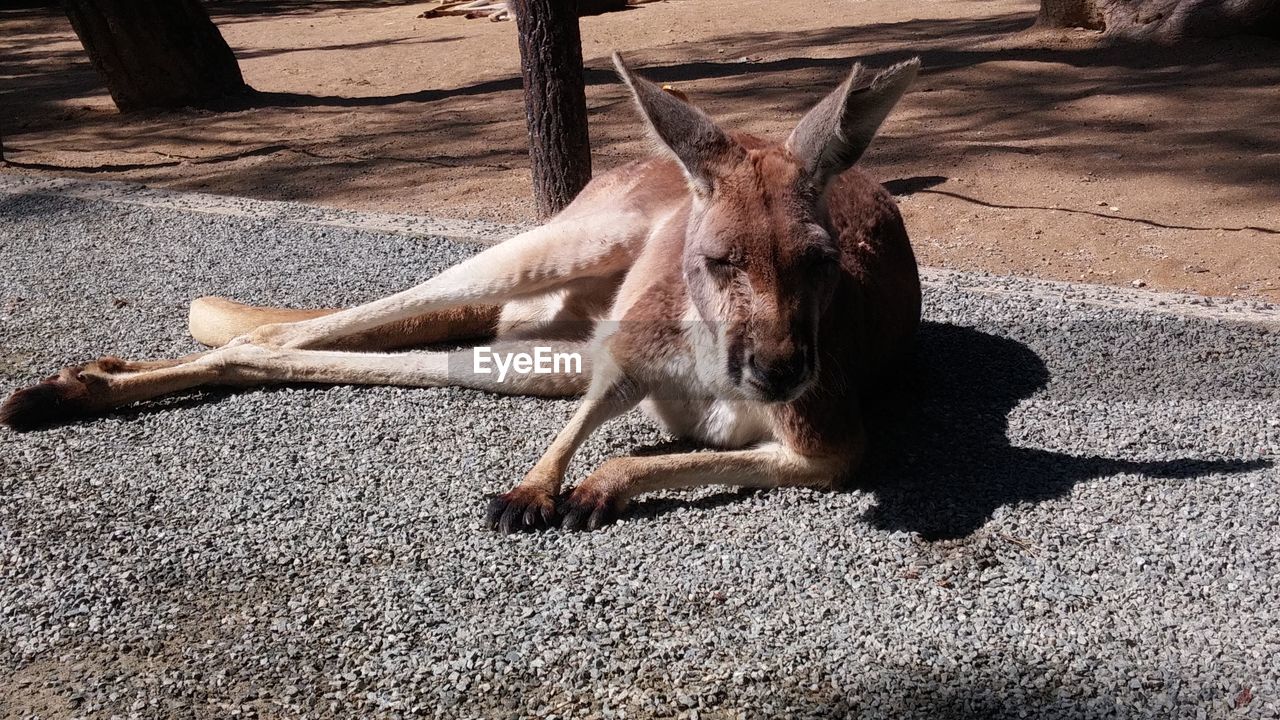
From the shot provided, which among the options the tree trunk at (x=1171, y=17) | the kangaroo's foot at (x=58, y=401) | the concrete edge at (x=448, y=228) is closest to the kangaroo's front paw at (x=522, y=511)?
the kangaroo's foot at (x=58, y=401)

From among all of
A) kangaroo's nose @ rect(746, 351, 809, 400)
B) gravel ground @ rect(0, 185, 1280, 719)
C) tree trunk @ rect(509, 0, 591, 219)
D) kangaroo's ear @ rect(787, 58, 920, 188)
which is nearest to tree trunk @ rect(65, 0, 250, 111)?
tree trunk @ rect(509, 0, 591, 219)

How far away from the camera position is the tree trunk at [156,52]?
7.56 meters

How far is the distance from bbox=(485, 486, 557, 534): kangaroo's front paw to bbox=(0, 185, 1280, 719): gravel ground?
5 centimetres

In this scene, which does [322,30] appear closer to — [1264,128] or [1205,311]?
[1264,128]

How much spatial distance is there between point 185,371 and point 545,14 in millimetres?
2061

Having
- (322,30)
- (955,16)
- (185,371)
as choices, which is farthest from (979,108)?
(322,30)

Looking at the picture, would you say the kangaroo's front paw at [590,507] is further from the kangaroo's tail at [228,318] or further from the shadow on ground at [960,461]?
the kangaroo's tail at [228,318]

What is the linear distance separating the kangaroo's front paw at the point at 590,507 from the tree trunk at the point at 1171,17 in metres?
6.89

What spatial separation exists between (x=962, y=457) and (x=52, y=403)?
241cm

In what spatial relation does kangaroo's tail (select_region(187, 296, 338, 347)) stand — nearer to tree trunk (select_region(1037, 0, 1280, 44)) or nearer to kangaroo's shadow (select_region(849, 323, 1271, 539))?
kangaroo's shadow (select_region(849, 323, 1271, 539))

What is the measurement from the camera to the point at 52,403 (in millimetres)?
3029

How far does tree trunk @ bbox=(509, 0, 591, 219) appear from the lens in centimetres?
442

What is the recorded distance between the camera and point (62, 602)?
7.41 feet

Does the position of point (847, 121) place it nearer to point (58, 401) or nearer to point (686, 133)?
point (686, 133)
